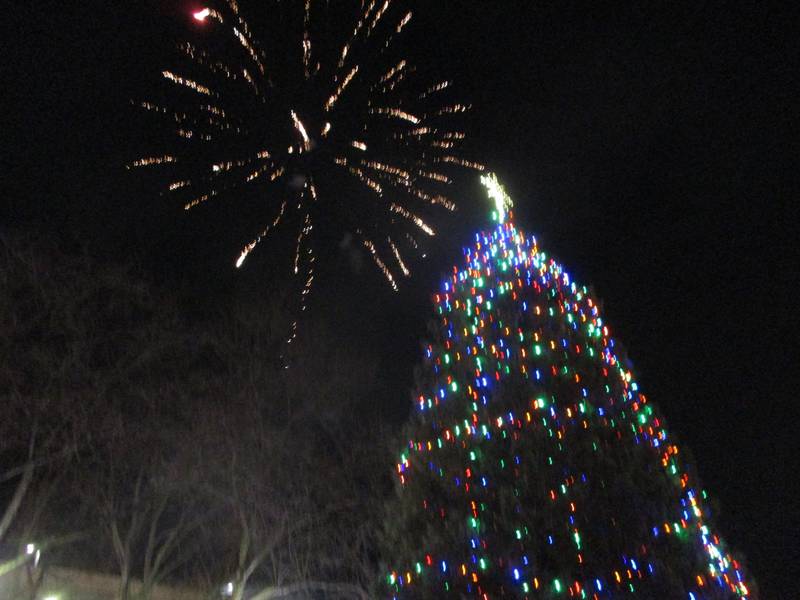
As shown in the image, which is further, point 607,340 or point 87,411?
point 87,411

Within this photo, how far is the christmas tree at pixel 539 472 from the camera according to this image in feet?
18.4

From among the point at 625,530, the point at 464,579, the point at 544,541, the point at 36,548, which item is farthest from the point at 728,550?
the point at 36,548

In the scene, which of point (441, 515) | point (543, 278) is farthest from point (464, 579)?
point (543, 278)

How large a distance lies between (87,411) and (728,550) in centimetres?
957

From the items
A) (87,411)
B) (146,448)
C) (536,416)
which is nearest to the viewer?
(536,416)

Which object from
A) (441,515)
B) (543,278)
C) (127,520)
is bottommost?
(441,515)

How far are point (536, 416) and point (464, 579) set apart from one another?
1.52 metres

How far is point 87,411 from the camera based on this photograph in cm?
1133

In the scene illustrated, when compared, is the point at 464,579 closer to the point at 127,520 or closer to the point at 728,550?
the point at 728,550

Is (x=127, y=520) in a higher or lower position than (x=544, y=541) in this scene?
higher

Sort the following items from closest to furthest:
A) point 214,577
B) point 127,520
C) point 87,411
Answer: point 87,411, point 127,520, point 214,577

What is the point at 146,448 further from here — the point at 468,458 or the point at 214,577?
the point at 468,458

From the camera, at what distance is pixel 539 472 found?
588cm

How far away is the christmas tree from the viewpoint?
5.61 metres
